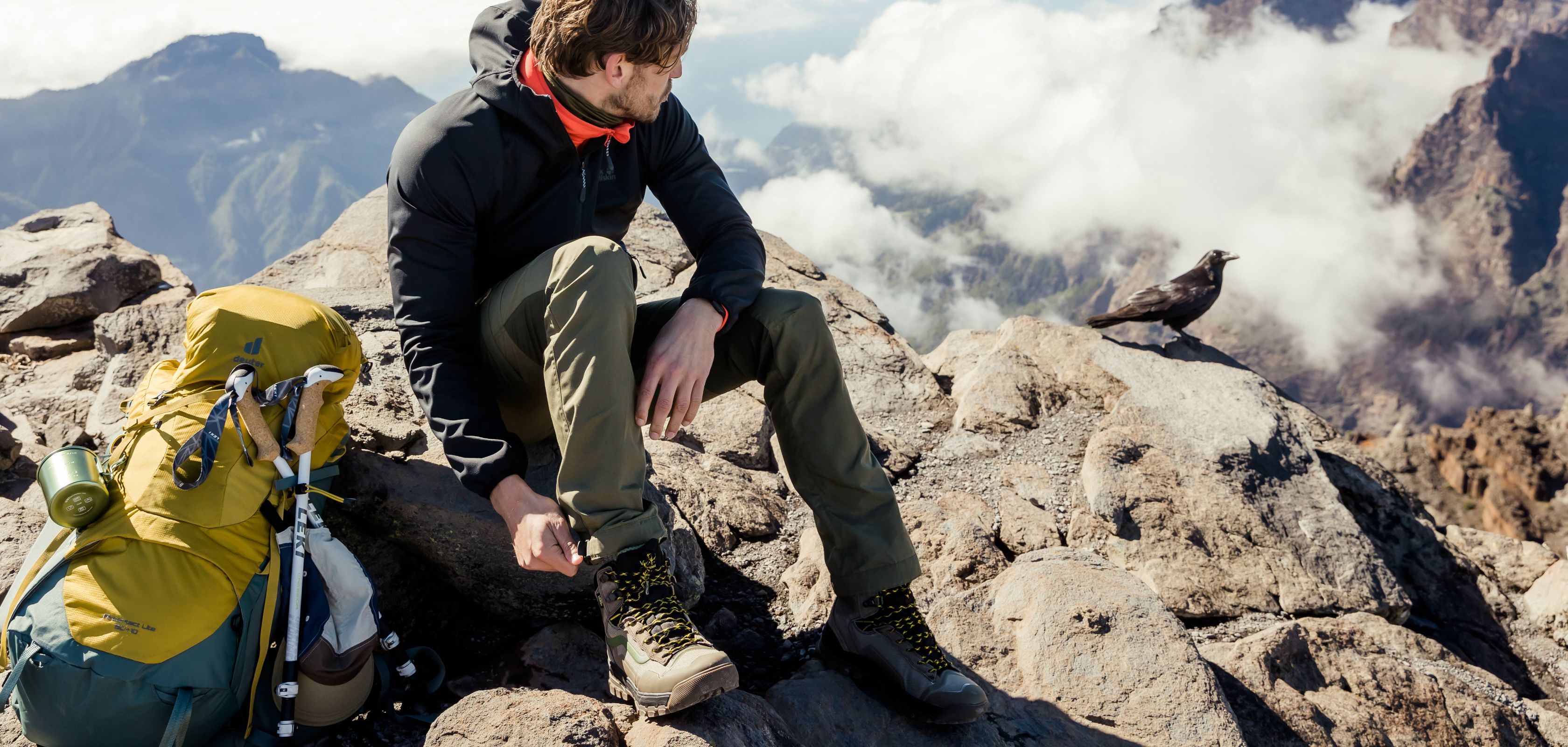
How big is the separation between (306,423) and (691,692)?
1891mm

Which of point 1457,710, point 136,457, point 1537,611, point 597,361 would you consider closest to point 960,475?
point 1457,710

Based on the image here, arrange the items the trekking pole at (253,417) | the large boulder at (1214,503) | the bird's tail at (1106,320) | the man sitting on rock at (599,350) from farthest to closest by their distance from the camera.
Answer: the bird's tail at (1106,320), the large boulder at (1214,503), the trekking pole at (253,417), the man sitting on rock at (599,350)

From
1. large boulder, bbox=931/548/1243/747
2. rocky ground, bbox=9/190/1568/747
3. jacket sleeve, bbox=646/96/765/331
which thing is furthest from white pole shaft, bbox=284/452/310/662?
large boulder, bbox=931/548/1243/747

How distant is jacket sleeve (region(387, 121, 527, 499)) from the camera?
3236mm

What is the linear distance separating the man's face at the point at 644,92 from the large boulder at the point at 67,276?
27.3 feet

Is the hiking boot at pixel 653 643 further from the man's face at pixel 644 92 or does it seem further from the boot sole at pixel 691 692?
the man's face at pixel 644 92

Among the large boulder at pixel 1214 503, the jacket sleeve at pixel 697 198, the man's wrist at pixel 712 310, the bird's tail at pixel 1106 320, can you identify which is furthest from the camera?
the bird's tail at pixel 1106 320

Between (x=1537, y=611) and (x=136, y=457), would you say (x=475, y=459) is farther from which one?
(x=1537, y=611)

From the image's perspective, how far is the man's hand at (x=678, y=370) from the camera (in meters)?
3.26

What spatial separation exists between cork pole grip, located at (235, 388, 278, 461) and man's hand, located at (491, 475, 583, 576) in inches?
37.5

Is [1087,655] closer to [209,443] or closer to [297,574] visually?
[297,574]

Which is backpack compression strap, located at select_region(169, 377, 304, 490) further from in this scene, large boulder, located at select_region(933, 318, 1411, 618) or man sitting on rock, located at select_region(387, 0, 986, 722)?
large boulder, located at select_region(933, 318, 1411, 618)

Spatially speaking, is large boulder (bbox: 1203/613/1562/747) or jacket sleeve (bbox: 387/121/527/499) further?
large boulder (bbox: 1203/613/1562/747)

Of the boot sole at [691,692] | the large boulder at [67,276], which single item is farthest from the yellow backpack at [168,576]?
the large boulder at [67,276]
